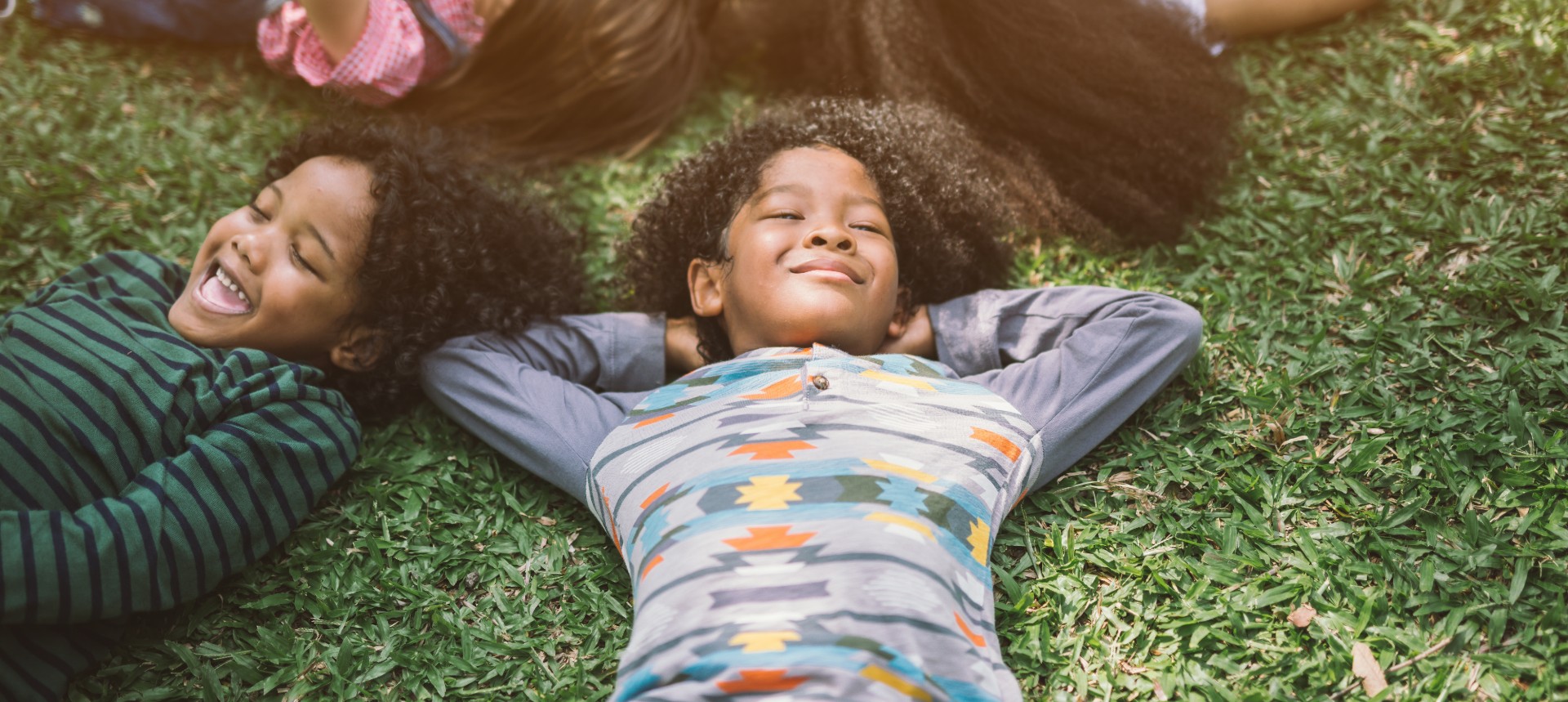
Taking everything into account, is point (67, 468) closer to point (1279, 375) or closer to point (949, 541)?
point (949, 541)

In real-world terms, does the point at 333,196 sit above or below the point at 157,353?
above

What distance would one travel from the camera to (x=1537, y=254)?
2510 millimetres

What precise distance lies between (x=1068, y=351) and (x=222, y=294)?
2209 mm

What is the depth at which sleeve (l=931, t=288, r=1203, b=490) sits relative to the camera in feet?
7.51

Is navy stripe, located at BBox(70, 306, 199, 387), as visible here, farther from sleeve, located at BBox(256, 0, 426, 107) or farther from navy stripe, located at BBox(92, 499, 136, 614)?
sleeve, located at BBox(256, 0, 426, 107)

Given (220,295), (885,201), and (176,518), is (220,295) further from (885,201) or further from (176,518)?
(885,201)

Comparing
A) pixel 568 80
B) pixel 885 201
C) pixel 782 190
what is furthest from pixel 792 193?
pixel 568 80

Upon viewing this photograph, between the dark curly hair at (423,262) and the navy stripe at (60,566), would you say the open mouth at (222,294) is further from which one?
the navy stripe at (60,566)

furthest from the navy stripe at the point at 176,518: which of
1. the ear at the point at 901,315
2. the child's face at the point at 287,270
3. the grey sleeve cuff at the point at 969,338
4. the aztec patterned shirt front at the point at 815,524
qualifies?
the grey sleeve cuff at the point at 969,338

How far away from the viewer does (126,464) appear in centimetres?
212

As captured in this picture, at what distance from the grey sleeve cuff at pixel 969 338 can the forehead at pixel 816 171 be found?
1.35ft

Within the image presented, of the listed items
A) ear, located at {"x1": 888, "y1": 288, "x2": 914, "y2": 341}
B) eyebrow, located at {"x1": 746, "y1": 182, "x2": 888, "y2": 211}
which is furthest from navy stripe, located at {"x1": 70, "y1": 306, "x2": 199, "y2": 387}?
ear, located at {"x1": 888, "y1": 288, "x2": 914, "y2": 341}

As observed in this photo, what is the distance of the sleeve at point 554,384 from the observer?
234 cm

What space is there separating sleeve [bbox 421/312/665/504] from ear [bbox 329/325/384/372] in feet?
0.50
